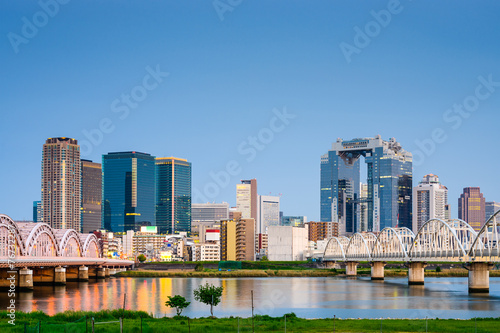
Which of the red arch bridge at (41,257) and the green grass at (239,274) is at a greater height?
the red arch bridge at (41,257)

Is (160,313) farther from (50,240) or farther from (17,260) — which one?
(50,240)

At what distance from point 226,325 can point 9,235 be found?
277 ft

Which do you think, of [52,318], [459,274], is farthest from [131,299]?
[459,274]

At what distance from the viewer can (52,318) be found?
61969mm

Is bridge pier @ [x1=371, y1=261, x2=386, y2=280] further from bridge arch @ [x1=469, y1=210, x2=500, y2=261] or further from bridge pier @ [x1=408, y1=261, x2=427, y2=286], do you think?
bridge arch @ [x1=469, y1=210, x2=500, y2=261]

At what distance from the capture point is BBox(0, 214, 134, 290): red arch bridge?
119750 mm

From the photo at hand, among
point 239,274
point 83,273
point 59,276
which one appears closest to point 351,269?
point 239,274

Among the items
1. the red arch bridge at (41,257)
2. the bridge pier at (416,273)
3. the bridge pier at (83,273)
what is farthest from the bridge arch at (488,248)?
the bridge pier at (83,273)

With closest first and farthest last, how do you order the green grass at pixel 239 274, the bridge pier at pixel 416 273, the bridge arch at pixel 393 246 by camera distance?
the bridge pier at pixel 416 273, the bridge arch at pixel 393 246, the green grass at pixel 239 274

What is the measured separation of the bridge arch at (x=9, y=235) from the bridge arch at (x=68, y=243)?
30677mm

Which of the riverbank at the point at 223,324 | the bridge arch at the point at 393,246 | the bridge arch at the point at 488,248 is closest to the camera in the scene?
the riverbank at the point at 223,324

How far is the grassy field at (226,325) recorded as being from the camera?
5181 centimetres

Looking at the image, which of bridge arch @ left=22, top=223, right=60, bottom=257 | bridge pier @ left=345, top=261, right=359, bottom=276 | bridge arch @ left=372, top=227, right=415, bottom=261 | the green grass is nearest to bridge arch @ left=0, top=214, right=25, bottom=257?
bridge arch @ left=22, top=223, right=60, bottom=257

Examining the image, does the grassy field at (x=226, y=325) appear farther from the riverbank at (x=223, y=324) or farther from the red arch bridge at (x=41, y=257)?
the red arch bridge at (x=41, y=257)
